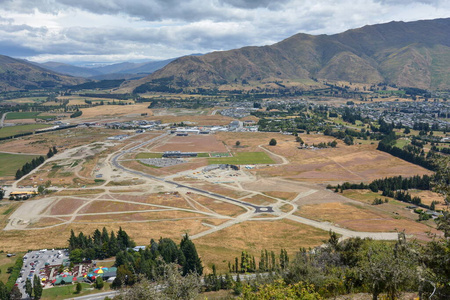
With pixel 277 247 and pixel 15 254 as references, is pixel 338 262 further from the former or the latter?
pixel 15 254

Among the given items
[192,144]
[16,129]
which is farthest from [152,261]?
[16,129]

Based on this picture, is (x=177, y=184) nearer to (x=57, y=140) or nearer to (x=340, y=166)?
(x=340, y=166)

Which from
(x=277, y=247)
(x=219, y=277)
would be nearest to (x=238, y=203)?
(x=277, y=247)

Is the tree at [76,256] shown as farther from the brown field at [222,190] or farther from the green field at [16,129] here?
the green field at [16,129]

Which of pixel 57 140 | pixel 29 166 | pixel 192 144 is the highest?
pixel 57 140

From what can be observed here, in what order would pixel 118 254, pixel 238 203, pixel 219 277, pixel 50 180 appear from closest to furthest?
pixel 219 277 < pixel 118 254 < pixel 238 203 < pixel 50 180

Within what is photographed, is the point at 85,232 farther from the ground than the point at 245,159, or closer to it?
closer to it

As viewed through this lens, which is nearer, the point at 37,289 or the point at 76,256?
the point at 37,289

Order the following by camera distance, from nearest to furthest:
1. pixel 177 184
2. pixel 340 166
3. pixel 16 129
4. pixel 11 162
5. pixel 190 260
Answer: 1. pixel 190 260
2. pixel 177 184
3. pixel 340 166
4. pixel 11 162
5. pixel 16 129
